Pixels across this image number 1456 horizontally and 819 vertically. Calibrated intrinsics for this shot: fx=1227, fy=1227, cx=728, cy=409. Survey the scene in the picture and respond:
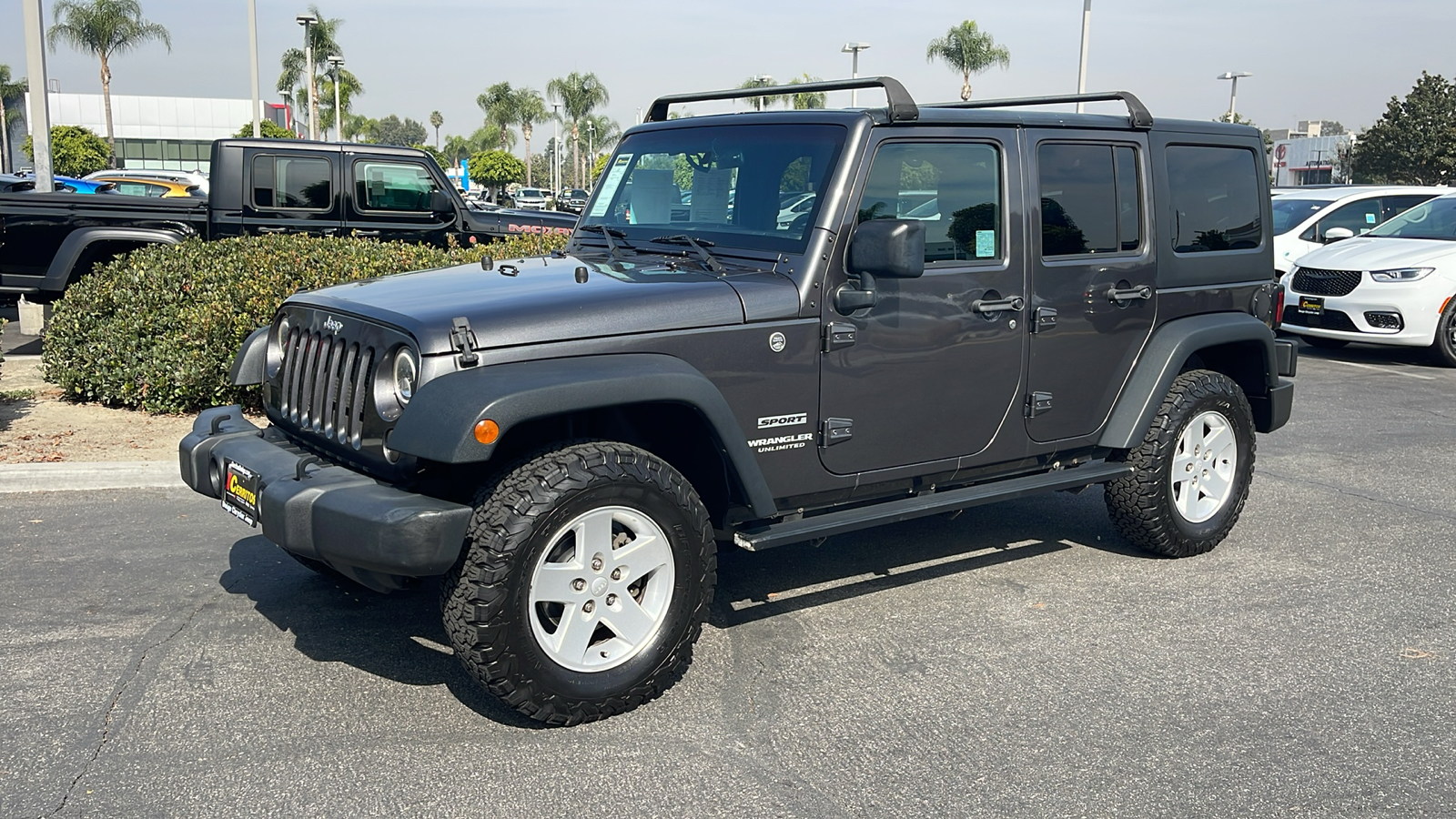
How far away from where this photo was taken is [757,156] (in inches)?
196

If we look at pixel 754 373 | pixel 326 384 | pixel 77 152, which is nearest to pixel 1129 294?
pixel 754 373

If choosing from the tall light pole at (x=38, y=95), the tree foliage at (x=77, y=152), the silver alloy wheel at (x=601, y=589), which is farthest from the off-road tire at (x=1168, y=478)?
the tree foliage at (x=77, y=152)

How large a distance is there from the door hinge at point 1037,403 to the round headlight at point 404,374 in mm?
2646

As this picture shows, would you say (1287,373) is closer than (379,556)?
No

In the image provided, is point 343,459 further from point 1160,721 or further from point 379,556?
point 1160,721

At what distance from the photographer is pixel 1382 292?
12734 millimetres

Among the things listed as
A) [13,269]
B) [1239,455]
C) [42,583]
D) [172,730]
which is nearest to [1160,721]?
[1239,455]

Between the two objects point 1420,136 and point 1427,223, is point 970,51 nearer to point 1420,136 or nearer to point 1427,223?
point 1420,136

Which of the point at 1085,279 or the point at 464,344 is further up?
the point at 1085,279

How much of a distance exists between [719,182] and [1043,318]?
4.89ft

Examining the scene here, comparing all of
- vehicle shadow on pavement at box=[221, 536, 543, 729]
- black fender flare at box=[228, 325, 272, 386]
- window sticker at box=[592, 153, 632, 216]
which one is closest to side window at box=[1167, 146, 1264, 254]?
window sticker at box=[592, 153, 632, 216]

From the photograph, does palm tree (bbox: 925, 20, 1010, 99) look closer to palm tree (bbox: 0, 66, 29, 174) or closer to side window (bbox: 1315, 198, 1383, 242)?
side window (bbox: 1315, 198, 1383, 242)

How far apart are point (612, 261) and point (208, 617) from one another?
7.17ft

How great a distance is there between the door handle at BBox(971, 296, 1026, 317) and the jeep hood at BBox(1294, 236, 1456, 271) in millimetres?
9480
